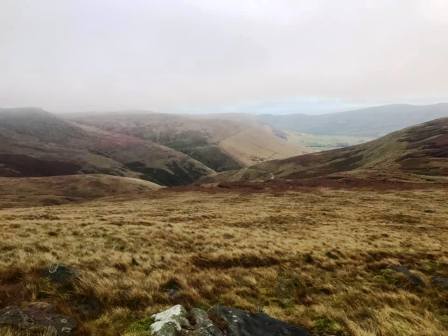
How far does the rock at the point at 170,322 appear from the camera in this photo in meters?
8.52

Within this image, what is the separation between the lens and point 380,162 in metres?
119

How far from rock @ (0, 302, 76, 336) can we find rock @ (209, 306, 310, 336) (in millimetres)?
3459

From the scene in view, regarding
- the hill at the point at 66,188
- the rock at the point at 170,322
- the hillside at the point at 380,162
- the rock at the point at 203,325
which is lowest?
the hill at the point at 66,188

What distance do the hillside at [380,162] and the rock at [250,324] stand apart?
74884 millimetres

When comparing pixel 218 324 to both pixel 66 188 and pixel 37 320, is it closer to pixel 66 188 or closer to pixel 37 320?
pixel 37 320

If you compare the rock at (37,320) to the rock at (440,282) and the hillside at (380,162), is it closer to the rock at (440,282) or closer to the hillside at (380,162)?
the rock at (440,282)

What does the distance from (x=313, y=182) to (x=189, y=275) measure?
62859 mm

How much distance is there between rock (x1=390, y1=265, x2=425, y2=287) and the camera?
16.5 meters

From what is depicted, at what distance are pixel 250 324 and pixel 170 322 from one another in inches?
83.8

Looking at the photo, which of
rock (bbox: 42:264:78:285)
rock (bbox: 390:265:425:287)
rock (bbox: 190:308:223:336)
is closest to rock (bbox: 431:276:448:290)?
rock (bbox: 390:265:425:287)

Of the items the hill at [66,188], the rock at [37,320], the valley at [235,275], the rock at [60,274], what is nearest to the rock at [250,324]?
the valley at [235,275]

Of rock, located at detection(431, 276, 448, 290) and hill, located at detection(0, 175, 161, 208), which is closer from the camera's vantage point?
rock, located at detection(431, 276, 448, 290)

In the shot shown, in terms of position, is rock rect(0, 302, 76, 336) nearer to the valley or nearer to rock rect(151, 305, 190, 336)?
the valley

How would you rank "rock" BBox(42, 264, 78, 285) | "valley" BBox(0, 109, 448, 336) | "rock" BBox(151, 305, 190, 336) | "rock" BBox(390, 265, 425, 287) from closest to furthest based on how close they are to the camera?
"rock" BBox(151, 305, 190, 336) < "valley" BBox(0, 109, 448, 336) < "rock" BBox(42, 264, 78, 285) < "rock" BBox(390, 265, 425, 287)
